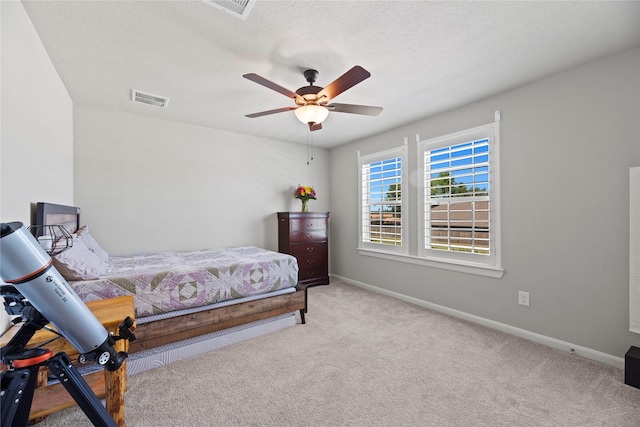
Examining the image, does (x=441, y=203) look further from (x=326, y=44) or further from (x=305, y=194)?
(x=326, y=44)

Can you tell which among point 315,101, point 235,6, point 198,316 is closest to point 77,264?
point 198,316

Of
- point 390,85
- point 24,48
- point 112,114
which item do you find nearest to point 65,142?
point 112,114

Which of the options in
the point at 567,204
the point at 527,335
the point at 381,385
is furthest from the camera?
the point at 527,335

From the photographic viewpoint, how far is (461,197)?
125 inches

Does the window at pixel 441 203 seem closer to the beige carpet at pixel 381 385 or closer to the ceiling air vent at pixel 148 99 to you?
the beige carpet at pixel 381 385

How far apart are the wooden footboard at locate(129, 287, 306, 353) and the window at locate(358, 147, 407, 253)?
5.49 feet

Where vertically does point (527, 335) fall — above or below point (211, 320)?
below

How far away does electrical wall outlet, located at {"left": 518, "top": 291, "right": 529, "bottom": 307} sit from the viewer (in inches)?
105

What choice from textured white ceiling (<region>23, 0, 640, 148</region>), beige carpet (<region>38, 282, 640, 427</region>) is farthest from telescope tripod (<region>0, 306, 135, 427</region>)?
textured white ceiling (<region>23, 0, 640, 148</region>)

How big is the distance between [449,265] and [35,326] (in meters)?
3.43

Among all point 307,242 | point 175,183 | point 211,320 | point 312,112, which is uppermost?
point 312,112

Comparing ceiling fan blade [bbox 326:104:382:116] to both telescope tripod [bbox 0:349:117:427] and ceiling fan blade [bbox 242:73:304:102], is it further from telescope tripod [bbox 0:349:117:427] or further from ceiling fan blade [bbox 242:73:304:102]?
telescope tripod [bbox 0:349:117:427]

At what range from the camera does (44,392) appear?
1.55 meters

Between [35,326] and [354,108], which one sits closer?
[35,326]
